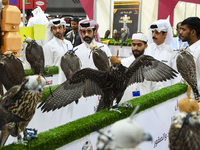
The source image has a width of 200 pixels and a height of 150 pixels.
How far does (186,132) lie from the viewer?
2.75 ft

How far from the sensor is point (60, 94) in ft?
5.50

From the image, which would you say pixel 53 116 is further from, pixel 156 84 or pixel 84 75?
pixel 156 84

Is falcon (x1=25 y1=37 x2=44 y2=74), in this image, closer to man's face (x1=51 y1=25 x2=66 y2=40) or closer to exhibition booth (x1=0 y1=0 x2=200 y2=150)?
exhibition booth (x1=0 y1=0 x2=200 y2=150)

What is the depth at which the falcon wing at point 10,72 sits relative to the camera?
81.5 inches

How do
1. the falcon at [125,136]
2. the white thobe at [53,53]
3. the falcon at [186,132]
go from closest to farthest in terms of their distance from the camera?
1. the falcon at [125,136]
2. the falcon at [186,132]
3. the white thobe at [53,53]

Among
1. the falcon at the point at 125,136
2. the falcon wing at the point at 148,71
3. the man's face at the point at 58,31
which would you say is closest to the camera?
the falcon at the point at 125,136

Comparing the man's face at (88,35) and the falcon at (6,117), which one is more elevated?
the man's face at (88,35)

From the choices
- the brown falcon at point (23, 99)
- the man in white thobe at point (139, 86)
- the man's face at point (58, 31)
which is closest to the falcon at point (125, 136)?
the brown falcon at point (23, 99)

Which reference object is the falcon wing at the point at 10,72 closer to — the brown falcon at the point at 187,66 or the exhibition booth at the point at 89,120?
the exhibition booth at the point at 89,120

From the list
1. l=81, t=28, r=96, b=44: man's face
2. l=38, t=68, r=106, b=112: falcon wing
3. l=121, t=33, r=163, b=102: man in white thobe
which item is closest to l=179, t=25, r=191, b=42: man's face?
l=121, t=33, r=163, b=102: man in white thobe

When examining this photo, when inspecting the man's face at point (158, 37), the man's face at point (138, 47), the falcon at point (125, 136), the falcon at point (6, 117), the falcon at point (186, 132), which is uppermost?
the man's face at point (158, 37)

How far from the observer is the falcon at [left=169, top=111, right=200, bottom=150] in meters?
0.83

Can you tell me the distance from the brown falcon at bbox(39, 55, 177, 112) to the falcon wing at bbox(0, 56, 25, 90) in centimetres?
62

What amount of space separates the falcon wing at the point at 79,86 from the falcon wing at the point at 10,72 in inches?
24.6
